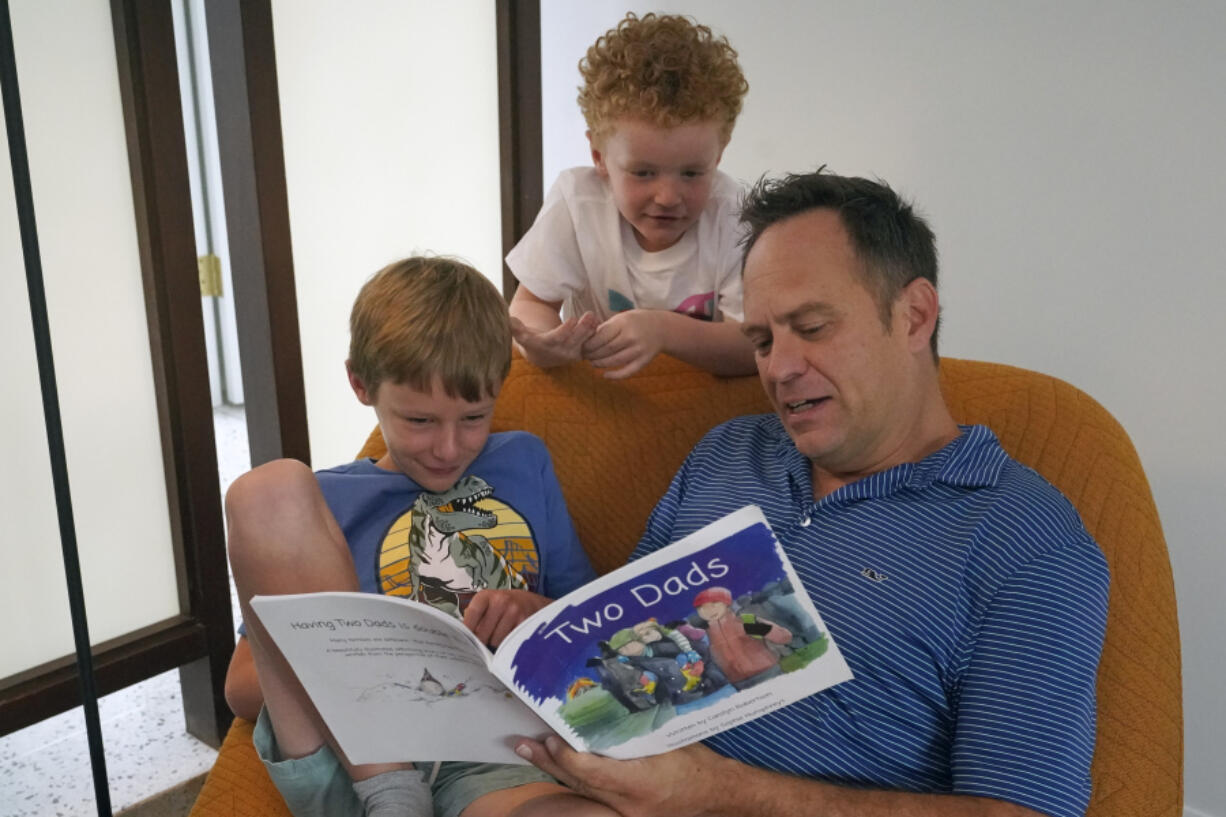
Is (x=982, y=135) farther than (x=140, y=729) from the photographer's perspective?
No

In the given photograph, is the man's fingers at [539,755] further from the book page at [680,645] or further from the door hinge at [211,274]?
the door hinge at [211,274]

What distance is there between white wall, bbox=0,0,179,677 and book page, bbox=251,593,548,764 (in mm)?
1162

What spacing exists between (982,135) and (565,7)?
3.87ft

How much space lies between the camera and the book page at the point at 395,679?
33.3 inches

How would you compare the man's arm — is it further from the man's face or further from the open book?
the man's face

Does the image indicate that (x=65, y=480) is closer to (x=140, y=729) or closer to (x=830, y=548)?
(x=830, y=548)

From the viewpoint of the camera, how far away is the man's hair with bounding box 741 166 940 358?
115 cm

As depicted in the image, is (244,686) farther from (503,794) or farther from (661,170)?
(661,170)

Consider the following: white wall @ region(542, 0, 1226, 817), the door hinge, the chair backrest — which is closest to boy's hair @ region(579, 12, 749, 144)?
the chair backrest

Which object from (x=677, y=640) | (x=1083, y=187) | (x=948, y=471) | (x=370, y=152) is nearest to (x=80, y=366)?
(x=370, y=152)

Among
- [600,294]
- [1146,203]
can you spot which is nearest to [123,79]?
[600,294]

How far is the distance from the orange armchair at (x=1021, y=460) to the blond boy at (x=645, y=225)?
0.07m

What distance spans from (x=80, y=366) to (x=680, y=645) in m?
1.56

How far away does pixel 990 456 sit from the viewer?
1.15m
